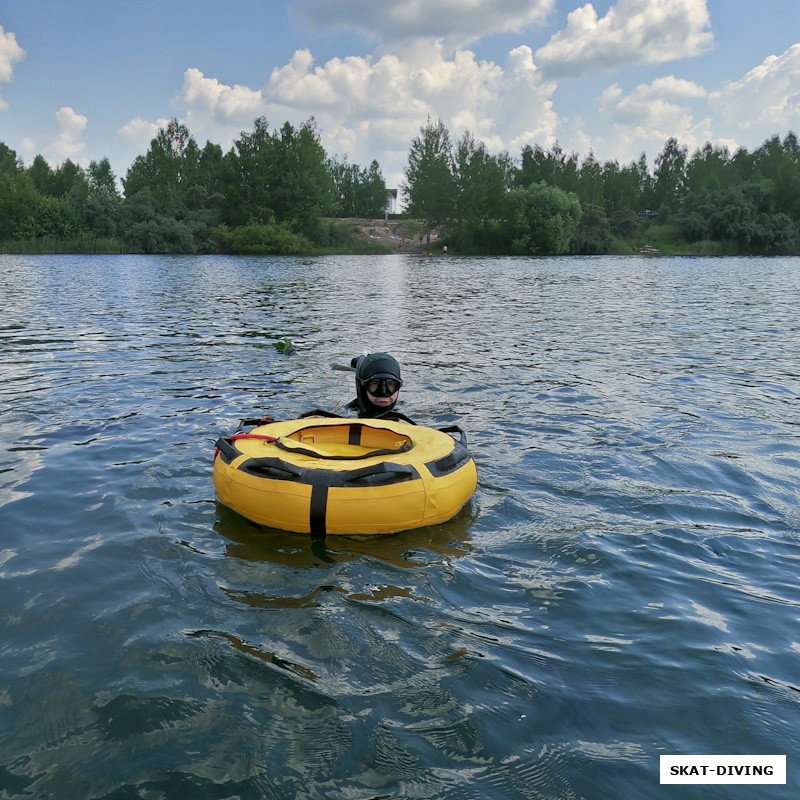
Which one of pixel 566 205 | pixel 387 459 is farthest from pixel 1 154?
pixel 387 459

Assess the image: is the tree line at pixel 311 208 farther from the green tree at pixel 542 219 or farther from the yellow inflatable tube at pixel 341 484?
the yellow inflatable tube at pixel 341 484

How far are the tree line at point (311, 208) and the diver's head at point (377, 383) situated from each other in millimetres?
62483

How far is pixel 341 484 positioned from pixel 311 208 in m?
74.6

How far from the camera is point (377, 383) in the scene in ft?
22.0

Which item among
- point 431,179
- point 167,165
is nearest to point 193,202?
point 167,165

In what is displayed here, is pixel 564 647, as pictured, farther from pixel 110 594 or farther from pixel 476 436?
pixel 476 436

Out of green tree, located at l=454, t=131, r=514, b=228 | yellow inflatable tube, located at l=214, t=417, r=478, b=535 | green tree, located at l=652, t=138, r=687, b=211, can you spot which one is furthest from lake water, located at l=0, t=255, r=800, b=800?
green tree, located at l=652, t=138, r=687, b=211

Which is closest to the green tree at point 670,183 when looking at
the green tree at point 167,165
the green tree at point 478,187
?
the green tree at point 478,187

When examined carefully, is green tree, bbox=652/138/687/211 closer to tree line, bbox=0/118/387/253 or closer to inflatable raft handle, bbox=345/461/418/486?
tree line, bbox=0/118/387/253

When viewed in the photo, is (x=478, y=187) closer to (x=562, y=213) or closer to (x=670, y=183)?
(x=562, y=213)

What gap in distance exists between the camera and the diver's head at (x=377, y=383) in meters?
6.55

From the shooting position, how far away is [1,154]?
358ft

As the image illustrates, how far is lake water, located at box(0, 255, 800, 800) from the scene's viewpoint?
9.87 ft

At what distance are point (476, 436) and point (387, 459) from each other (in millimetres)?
2802
